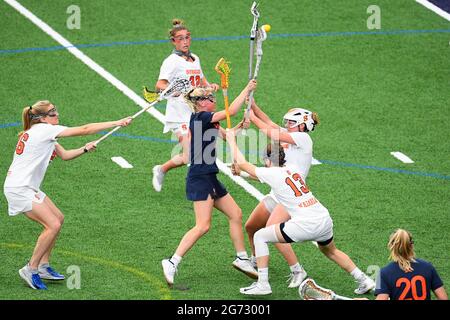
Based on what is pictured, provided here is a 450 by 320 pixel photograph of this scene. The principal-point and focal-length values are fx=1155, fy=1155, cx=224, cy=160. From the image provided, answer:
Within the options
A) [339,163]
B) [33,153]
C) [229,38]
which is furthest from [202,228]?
[229,38]

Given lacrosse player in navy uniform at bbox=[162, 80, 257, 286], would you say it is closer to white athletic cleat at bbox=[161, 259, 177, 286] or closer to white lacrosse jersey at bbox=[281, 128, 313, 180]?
white athletic cleat at bbox=[161, 259, 177, 286]

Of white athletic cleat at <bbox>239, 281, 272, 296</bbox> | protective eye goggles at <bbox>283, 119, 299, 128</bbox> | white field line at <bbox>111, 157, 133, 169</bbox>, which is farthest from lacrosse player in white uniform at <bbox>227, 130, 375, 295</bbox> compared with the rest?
white field line at <bbox>111, 157, 133, 169</bbox>

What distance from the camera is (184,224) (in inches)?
594

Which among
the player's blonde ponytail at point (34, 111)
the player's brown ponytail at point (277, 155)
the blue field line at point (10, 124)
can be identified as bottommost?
the blue field line at point (10, 124)

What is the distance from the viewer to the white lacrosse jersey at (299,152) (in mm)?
13164

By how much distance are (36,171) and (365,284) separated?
154 inches

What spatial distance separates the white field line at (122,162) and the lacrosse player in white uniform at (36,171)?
4.13m

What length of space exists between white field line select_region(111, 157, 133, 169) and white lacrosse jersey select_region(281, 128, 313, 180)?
14.3ft

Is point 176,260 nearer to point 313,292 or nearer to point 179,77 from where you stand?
point 313,292

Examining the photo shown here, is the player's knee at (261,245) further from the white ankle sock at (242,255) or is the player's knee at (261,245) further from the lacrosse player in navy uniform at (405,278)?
the lacrosse player in navy uniform at (405,278)

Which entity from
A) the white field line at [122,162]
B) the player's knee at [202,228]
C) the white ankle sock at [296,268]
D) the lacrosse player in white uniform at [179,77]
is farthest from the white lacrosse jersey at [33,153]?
the white field line at [122,162]

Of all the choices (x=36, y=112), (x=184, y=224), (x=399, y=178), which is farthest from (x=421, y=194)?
(x=36, y=112)

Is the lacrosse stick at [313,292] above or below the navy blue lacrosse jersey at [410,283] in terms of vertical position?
below
